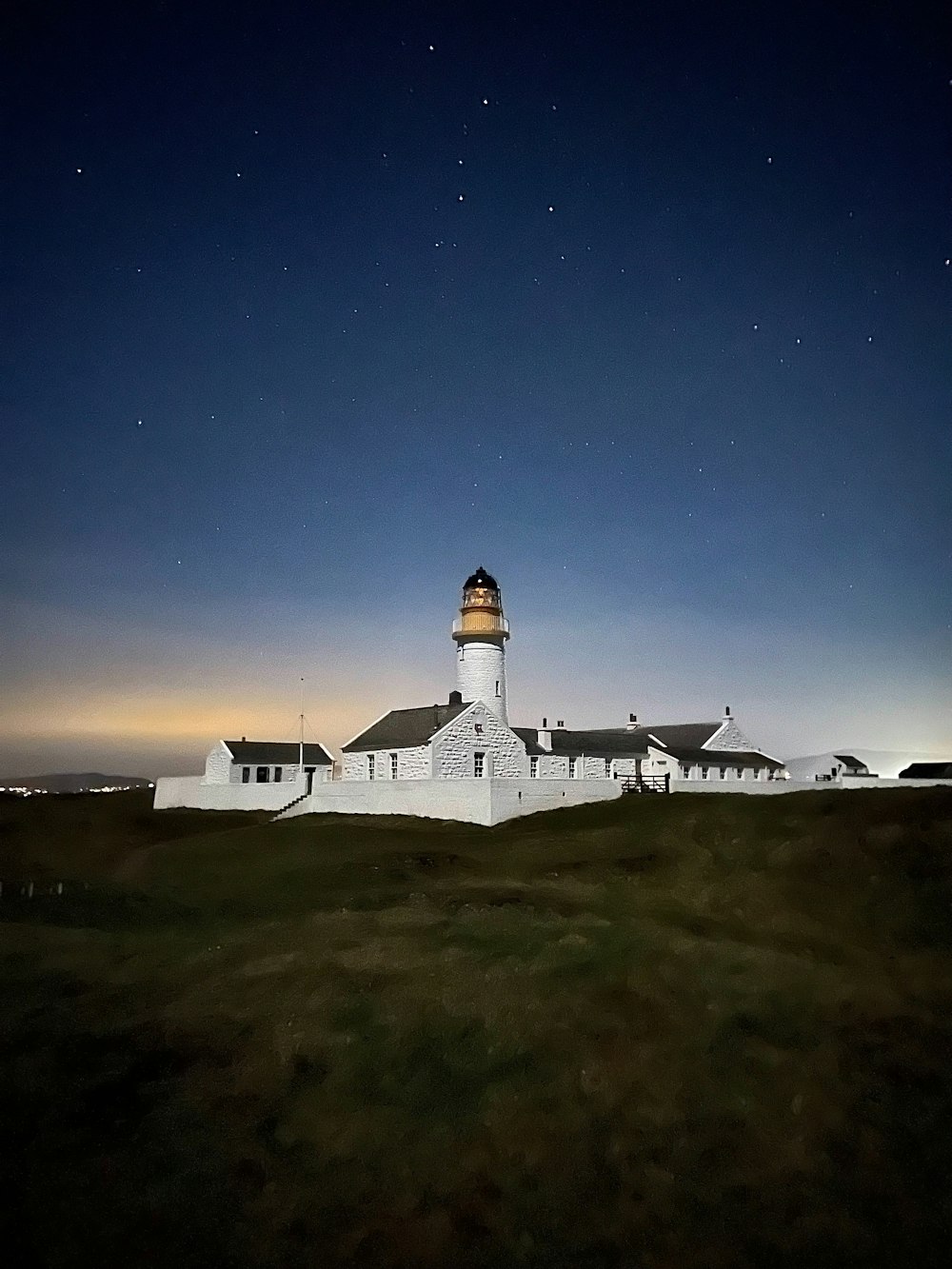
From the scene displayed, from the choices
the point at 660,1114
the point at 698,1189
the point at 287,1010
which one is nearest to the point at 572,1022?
the point at 660,1114

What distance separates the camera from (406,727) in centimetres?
4731

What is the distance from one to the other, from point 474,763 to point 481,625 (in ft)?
33.2

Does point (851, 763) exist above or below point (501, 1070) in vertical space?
above

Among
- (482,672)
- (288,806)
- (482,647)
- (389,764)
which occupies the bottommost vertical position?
(288,806)

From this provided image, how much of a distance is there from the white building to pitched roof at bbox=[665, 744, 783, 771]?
0.37 ft

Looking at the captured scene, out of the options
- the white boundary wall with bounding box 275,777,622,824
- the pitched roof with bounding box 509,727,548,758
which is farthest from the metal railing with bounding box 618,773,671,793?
the white boundary wall with bounding box 275,777,622,824

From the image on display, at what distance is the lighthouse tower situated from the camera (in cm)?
5150

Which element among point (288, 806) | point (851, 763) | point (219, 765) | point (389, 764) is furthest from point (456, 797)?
point (851, 763)

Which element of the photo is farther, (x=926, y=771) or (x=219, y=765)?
(x=926, y=771)

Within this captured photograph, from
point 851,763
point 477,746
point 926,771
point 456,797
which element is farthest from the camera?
point 851,763

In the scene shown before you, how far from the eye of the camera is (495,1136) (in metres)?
12.0

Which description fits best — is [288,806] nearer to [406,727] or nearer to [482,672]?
[406,727]

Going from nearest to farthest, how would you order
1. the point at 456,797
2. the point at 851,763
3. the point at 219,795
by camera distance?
the point at 456,797 < the point at 219,795 < the point at 851,763

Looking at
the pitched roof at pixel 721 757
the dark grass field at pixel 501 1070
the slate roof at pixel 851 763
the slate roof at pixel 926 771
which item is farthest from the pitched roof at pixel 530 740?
the slate roof at pixel 851 763
